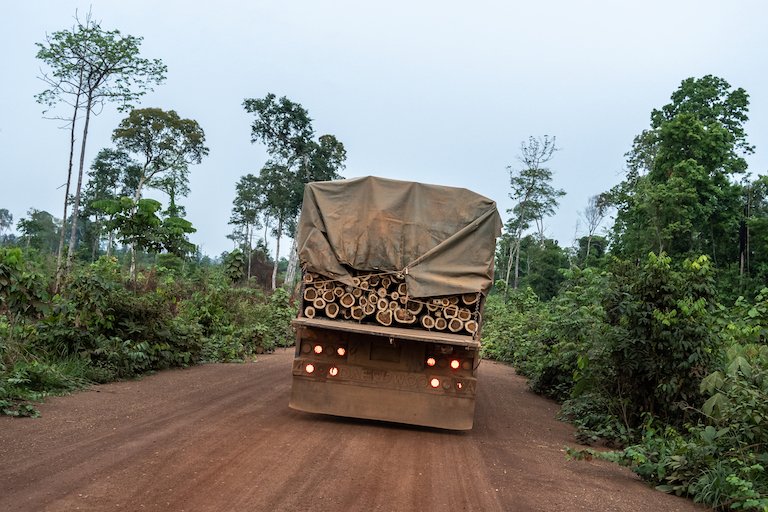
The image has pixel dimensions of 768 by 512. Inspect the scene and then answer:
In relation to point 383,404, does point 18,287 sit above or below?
above

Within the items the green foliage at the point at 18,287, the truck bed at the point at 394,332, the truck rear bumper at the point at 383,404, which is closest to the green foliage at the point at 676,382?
the truck rear bumper at the point at 383,404

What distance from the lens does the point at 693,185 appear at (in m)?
30.3

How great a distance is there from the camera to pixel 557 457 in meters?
8.06

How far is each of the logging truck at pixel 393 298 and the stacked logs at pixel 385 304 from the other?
1 cm

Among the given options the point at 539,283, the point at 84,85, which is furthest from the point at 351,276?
the point at 539,283

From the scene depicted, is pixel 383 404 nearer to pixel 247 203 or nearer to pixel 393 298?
pixel 393 298

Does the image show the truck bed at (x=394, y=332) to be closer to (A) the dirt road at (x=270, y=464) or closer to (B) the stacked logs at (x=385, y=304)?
(B) the stacked logs at (x=385, y=304)

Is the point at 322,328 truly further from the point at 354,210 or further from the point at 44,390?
the point at 44,390

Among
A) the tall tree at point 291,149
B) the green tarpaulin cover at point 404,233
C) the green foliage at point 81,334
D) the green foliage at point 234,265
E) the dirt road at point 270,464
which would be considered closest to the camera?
the dirt road at point 270,464

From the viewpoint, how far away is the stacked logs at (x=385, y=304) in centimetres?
865

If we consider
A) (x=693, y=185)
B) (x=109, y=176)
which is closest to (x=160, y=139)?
(x=109, y=176)

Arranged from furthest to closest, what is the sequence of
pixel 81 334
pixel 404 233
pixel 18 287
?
pixel 81 334, pixel 18 287, pixel 404 233

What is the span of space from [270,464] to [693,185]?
28814 millimetres

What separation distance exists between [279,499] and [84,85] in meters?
19.5
